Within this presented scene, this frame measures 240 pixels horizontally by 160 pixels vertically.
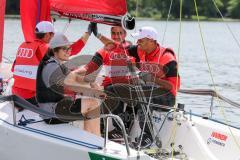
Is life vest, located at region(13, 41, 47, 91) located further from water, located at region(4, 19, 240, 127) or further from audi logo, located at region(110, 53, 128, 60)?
water, located at region(4, 19, 240, 127)

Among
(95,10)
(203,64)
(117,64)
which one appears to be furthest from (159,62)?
(203,64)

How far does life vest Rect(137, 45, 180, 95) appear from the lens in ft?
17.3

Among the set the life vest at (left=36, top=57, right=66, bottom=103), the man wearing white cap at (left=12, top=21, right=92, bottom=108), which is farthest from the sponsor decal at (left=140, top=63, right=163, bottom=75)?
the man wearing white cap at (left=12, top=21, right=92, bottom=108)

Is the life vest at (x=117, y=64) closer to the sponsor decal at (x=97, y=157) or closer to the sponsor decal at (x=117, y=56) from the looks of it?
the sponsor decal at (x=117, y=56)

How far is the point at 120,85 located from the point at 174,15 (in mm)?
49121

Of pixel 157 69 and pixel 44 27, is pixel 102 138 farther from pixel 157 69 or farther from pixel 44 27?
pixel 44 27

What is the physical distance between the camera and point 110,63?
5.98m

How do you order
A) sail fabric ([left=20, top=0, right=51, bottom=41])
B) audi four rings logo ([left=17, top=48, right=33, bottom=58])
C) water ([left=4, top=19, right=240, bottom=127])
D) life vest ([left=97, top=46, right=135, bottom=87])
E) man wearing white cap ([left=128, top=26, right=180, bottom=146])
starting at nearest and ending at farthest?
man wearing white cap ([left=128, top=26, right=180, bottom=146]) < audi four rings logo ([left=17, top=48, right=33, bottom=58]) < life vest ([left=97, top=46, right=135, bottom=87]) < sail fabric ([left=20, top=0, right=51, bottom=41]) < water ([left=4, top=19, right=240, bottom=127])

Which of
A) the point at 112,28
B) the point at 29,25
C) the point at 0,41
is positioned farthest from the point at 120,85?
the point at 0,41

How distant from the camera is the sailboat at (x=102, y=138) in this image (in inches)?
185

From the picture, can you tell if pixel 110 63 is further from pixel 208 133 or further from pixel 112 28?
pixel 208 133

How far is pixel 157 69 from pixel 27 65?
1245 mm

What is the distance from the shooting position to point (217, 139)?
18.2 feet

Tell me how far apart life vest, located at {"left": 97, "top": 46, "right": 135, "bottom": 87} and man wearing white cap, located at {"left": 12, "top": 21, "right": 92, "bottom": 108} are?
753 mm
